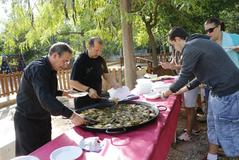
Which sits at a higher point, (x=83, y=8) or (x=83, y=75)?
(x=83, y=8)

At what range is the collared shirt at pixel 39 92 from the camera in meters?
2.33

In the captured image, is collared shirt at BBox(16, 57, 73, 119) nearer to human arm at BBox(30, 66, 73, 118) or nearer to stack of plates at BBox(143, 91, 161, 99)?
human arm at BBox(30, 66, 73, 118)

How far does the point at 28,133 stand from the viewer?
2785 millimetres

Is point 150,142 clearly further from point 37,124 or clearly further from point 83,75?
point 83,75

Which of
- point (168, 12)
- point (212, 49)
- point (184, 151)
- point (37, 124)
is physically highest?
point (168, 12)

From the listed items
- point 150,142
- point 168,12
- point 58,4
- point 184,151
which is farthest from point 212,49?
point 168,12

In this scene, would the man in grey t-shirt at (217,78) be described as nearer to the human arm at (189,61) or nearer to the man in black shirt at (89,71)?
the human arm at (189,61)

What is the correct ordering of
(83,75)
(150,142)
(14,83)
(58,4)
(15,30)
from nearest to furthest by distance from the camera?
(150,142) → (83,75) → (58,4) → (15,30) → (14,83)

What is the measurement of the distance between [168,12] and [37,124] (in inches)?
245

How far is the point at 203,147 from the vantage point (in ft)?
14.3

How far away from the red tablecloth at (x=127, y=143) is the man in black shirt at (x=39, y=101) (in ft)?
0.65

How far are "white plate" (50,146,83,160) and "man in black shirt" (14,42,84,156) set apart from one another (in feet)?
1.16

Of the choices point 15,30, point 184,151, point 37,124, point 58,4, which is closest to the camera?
point 37,124

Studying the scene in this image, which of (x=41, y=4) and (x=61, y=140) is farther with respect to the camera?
(x=41, y=4)
